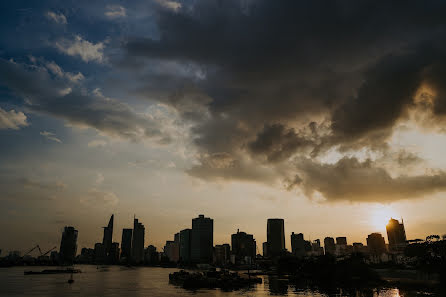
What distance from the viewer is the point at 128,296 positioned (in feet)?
412

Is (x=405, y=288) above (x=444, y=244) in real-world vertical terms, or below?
below

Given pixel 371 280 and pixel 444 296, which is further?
pixel 371 280

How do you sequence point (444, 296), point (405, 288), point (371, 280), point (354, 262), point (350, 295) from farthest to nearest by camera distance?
point (354, 262)
point (371, 280)
point (405, 288)
point (350, 295)
point (444, 296)

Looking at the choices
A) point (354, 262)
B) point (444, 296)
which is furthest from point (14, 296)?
point (354, 262)

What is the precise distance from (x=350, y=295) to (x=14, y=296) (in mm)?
137568

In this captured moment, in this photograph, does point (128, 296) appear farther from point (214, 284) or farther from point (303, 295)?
point (303, 295)

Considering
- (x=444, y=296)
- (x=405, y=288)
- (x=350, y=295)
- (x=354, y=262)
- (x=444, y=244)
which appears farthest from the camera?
(x=354, y=262)

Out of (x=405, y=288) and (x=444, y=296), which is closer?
(x=444, y=296)

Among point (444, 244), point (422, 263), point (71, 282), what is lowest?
point (71, 282)

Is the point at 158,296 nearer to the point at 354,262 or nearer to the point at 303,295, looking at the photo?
the point at 303,295

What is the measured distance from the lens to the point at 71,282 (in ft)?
618

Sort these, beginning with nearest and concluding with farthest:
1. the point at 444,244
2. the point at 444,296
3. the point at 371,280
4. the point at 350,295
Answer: the point at 444,296, the point at 350,295, the point at 444,244, the point at 371,280

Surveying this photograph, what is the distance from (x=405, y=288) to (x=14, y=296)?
170 m

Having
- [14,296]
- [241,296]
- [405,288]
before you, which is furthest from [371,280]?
[14,296]
